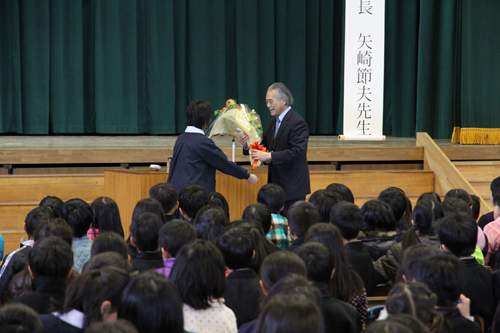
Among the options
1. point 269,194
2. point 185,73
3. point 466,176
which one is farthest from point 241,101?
point 269,194

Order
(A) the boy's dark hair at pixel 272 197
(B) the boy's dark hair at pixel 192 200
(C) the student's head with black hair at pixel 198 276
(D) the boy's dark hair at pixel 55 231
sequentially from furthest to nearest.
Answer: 1. (A) the boy's dark hair at pixel 272 197
2. (B) the boy's dark hair at pixel 192 200
3. (D) the boy's dark hair at pixel 55 231
4. (C) the student's head with black hair at pixel 198 276

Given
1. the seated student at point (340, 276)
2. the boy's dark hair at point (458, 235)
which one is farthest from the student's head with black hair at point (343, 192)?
the seated student at point (340, 276)

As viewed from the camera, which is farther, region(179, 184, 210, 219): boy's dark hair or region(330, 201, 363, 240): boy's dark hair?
region(179, 184, 210, 219): boy's dark hair

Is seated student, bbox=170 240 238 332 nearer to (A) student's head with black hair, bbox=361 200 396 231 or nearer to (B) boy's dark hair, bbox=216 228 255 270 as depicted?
(B) boy's dark hair, bbox=216 228 255 270

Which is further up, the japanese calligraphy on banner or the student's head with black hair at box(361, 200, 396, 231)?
the japanese calligraphy on banner

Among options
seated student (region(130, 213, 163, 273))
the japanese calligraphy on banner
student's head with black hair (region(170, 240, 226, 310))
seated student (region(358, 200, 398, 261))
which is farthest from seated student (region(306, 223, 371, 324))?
the japanese calligraphy on banner

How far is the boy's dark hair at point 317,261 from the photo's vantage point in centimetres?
198

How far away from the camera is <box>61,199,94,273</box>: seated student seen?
2889 millimetres

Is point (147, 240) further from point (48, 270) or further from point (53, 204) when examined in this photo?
point (53, 204)

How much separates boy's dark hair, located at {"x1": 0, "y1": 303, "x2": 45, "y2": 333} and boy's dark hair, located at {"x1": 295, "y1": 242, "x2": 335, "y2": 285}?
922mm

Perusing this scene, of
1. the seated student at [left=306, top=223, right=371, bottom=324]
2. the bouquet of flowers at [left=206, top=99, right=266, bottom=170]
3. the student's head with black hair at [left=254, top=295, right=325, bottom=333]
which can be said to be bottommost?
the seated student at [left=306, top=223, right=371, bottom=324]

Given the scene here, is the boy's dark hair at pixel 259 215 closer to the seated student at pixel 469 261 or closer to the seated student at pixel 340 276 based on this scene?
the seated student at pixel 340 276

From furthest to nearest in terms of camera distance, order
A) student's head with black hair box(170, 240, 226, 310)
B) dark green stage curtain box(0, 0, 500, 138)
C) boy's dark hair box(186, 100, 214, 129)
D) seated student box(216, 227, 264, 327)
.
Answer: dark green stage curtain box(0, 0, 500, 138), boy's dark hair box(186, 100, 214, 129), seated student box(216, 227, 264, 327), student's head with black hair box(170, 240, 226, 310)

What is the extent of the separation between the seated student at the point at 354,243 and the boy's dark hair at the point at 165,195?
125 cm
